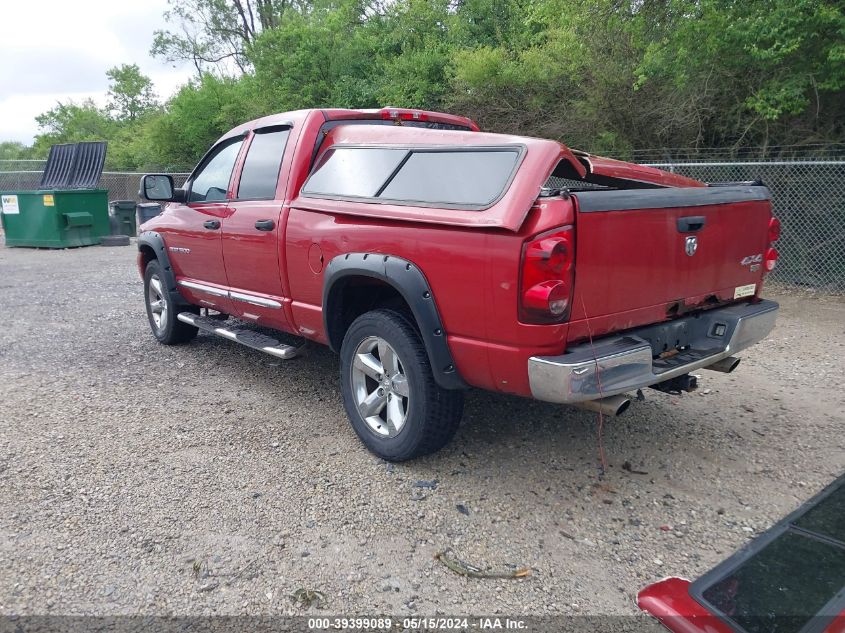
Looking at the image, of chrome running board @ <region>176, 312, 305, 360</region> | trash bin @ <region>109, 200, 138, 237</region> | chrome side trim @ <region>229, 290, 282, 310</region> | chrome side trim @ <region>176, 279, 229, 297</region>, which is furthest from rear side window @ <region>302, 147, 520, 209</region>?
trash bin @ <region>109, 200, 138, 237</region>

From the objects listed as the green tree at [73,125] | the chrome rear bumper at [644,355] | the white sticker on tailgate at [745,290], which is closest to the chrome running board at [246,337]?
the chrome rear bumper at [644,355]

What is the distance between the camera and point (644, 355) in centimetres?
327

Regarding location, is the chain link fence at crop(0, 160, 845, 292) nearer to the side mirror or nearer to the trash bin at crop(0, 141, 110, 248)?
the side mirror

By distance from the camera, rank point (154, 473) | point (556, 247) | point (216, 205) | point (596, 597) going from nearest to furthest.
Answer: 1. point (596, 597)
2. point (556, 247)
3. point (154, 473)
4. point (216, 205)

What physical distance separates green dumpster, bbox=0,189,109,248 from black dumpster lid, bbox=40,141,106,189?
0.34 metres

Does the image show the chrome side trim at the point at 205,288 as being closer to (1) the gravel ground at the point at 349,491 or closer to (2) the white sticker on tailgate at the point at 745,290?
(1) the gravel ground at the point at 349,491

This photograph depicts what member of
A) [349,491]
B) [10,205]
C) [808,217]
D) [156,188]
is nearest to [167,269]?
[156,188]

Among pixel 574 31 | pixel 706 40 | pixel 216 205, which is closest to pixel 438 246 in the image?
pixel 216 205

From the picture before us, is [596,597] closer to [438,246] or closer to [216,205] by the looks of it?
[438,246]

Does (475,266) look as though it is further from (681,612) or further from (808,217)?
(808,217)

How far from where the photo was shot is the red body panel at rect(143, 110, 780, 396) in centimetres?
314

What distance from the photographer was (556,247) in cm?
303

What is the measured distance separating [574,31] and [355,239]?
8.94 meters

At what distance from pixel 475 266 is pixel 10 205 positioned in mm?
15224
